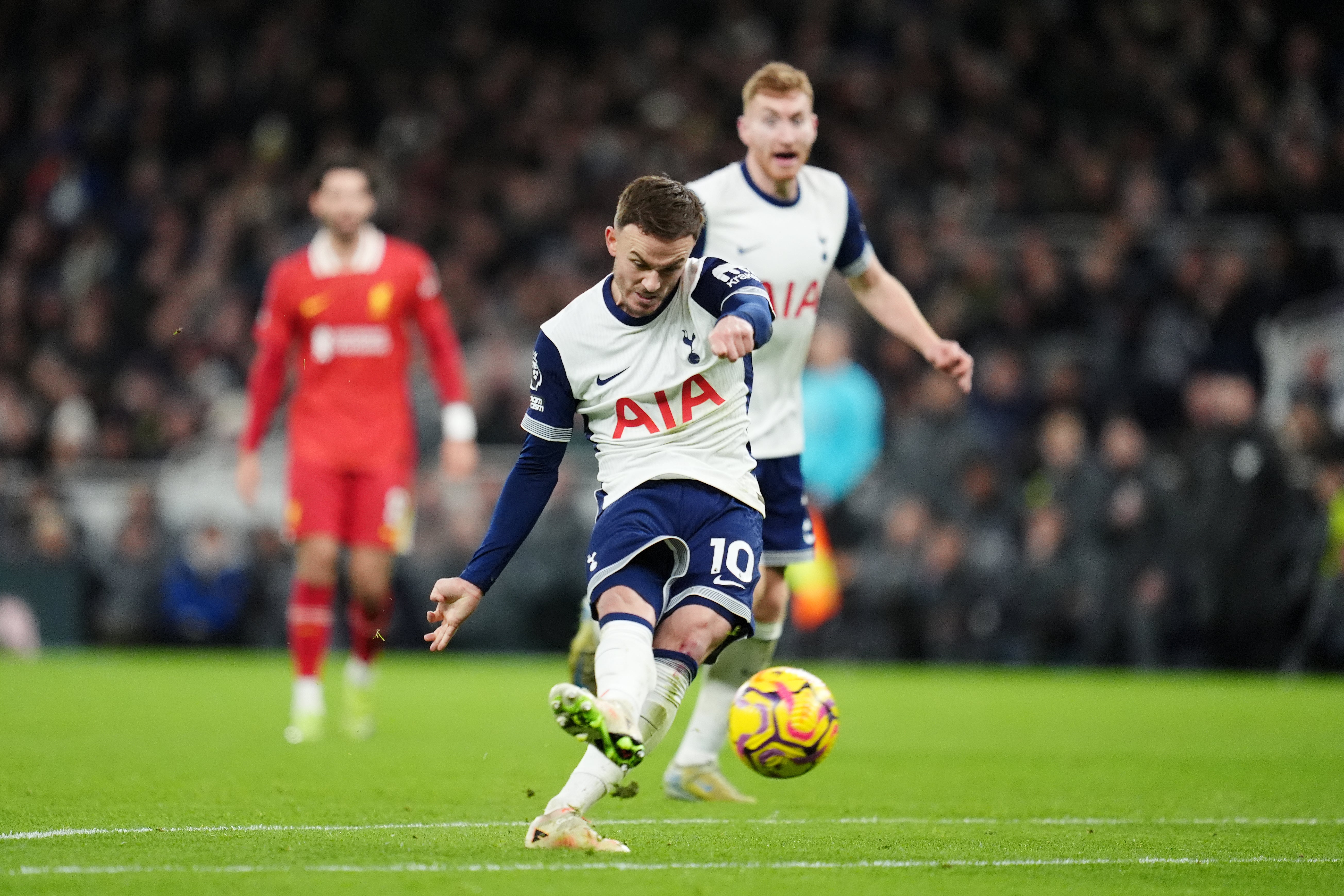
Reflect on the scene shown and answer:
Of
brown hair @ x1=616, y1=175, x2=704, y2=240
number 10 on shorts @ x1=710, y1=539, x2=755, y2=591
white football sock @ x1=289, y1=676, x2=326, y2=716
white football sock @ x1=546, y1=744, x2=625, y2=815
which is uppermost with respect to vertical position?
brown hair @ x1=616, y1=175, x2=704, y2=240

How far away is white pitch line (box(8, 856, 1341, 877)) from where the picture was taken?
15.4 ft

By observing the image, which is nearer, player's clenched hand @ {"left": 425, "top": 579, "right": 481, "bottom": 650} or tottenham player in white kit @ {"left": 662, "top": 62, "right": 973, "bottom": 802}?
player's clenched hand @ {"left": 425, "top": 579, "right": 481, "bottom": 650}

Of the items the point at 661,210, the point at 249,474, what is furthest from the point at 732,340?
the point at 249,474

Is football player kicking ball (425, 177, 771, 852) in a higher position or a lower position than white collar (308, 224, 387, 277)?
lower

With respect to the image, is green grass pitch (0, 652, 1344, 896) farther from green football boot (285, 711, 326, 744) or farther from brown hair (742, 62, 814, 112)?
brown hair (742, 62, 814, 112)

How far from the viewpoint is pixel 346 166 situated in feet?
30.8

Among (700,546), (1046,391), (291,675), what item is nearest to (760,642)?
(700,546)

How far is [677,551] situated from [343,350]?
15.5ft

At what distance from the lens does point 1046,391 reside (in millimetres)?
16094

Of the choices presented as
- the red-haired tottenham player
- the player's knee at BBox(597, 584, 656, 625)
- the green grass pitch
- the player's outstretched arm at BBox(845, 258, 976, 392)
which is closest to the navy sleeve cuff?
the player's knee at BBox(597, 584, 656, 625)

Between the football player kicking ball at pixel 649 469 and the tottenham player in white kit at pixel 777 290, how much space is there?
157cm

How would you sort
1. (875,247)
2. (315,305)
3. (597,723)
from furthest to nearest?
(875,247) < (315,305) < (597,723)

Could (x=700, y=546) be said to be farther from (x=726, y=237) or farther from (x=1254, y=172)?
(x=1254, y=172)

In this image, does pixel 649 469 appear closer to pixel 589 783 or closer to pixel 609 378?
pixel 609 378
